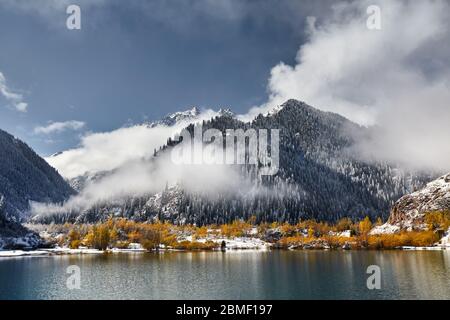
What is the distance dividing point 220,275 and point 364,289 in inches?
1684

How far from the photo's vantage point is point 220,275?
108 metres
